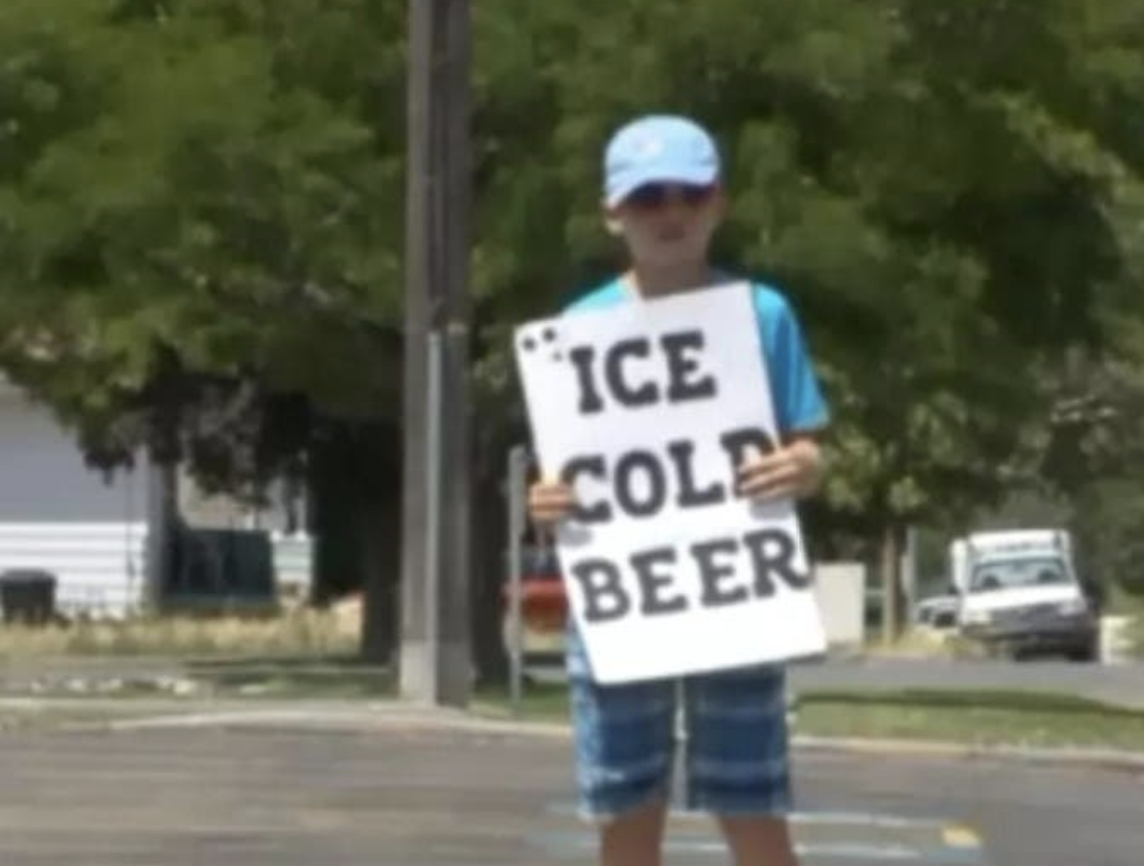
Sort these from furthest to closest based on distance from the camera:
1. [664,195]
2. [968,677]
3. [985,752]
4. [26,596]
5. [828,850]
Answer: [26,596]
[968,677]
[985,752]
[828,850]
[664,195]

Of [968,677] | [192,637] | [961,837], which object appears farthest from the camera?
[192,637]

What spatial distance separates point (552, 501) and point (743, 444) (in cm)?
42

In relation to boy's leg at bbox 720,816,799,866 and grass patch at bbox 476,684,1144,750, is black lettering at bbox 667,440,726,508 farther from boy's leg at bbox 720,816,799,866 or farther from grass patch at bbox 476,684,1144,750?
grass patch at bbox 476,684,1144,750

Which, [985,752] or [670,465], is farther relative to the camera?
[985,752]

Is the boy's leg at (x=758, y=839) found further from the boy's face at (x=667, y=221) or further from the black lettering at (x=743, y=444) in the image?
the boy's face at (x=667, y=221)

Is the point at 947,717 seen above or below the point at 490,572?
below

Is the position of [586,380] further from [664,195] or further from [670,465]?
[664,195]

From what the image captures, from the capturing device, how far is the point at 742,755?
8516mm

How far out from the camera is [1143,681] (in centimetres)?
4159

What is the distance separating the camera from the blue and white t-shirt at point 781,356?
8688 millimetres

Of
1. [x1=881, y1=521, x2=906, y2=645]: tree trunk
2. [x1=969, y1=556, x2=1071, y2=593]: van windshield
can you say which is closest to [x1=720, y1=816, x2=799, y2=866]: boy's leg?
[x1=881, y1=521, x2=906, y2=645]: tree trunk

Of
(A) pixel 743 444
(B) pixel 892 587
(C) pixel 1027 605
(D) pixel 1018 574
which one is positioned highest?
(D) pixel 1018 574

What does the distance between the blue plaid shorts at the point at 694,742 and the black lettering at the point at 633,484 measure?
13.3 inches

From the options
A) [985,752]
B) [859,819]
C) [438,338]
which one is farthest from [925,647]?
[859,819]
